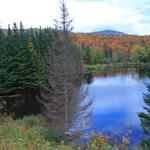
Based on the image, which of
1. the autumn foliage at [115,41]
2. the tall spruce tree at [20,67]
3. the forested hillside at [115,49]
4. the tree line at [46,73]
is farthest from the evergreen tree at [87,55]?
the tall spruce tree at [20,67]

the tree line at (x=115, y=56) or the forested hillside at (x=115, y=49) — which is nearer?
the tree line at (x=115, y=56)

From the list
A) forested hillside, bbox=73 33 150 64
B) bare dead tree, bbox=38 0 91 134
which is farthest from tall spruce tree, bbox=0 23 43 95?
forested hillside, bbox=73 33 150 64

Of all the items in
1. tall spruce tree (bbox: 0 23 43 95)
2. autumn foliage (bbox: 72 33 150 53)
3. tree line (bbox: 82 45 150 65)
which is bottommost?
Answer: tree line (bbox: 82 45 150 65)

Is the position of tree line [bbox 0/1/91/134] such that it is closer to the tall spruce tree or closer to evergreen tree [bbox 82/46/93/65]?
the tall spruce tree

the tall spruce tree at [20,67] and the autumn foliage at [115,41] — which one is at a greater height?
the tall spruce tree at [20,67]

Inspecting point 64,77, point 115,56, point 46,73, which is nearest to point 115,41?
point 115,56

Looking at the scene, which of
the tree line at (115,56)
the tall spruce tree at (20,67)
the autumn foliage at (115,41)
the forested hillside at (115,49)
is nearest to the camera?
the tall spruce tree at (20,67)

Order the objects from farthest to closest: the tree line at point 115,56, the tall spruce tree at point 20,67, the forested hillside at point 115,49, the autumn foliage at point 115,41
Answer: the autumn foliage at point 115,41 < the forested hillside at point 115,49 < the tree line at point 115,56 < the tall spruce tree at point 20,67

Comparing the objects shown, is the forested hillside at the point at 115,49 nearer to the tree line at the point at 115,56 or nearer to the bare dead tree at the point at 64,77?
the tree line at the point at 115,56

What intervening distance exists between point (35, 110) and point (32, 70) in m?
13.5

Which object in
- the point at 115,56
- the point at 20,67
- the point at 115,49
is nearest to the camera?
the point at 20,67

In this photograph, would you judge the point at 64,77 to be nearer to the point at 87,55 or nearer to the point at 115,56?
the point at 87,55

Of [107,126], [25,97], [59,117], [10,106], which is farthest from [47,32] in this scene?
[59,117]

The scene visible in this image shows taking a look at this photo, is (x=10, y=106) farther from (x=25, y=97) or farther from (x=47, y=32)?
(x=47, y=32)
